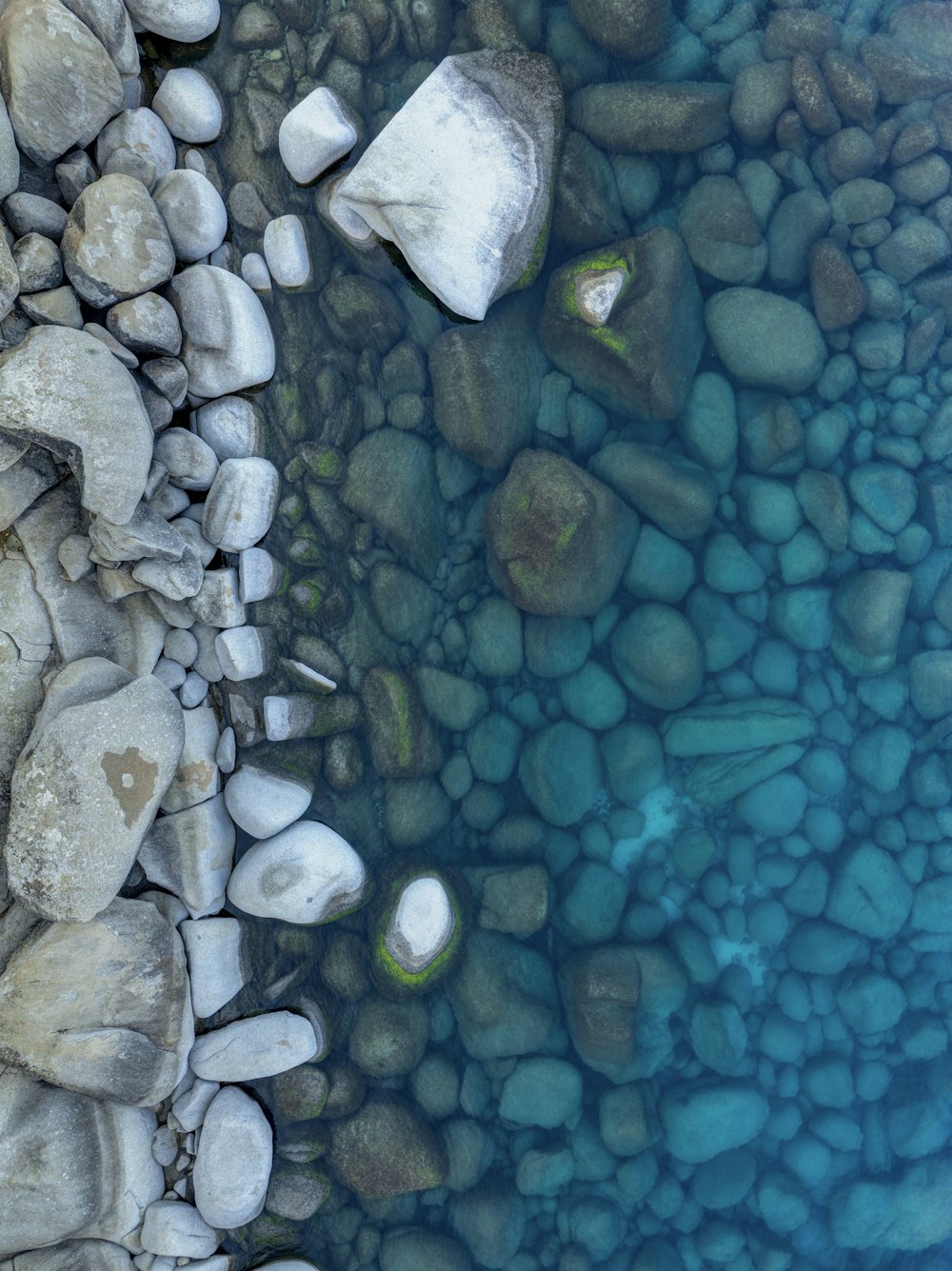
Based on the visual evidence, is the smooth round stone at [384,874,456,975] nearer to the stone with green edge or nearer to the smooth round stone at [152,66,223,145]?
the stone with green edge

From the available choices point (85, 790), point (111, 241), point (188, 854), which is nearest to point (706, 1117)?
point (188, 854)

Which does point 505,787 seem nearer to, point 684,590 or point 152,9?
point 684,590

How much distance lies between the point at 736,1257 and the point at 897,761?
2.15 meters

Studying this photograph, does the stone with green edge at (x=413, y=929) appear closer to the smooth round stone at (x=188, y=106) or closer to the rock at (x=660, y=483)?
the rock at (x=660, y=483)

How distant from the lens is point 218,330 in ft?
9.44

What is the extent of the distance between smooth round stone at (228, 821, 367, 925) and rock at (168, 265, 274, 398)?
1.61 m

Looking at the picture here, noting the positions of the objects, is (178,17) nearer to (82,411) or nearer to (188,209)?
(188,209)

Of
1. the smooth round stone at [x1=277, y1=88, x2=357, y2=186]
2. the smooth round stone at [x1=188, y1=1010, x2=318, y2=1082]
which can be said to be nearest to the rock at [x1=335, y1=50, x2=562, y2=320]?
the smooth round stone at [x1=277, y1=88, x2=357, y2=186]

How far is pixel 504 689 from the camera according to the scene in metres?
3.45

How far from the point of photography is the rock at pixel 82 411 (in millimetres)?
2398

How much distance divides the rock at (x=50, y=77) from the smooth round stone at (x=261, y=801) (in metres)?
2.16

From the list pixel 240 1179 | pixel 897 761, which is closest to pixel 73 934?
pixel 240 1179

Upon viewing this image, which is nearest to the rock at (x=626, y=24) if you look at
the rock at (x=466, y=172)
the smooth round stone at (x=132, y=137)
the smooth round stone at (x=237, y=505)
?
the rock at (x=466, y=172)

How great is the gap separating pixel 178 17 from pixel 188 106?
29 cm
